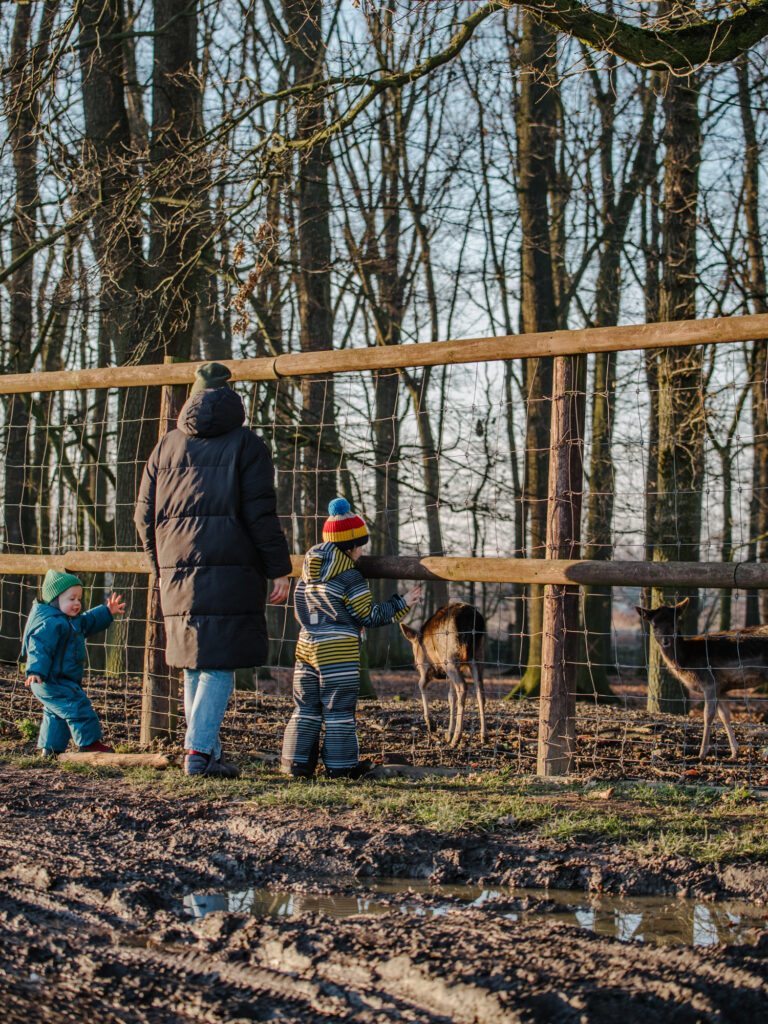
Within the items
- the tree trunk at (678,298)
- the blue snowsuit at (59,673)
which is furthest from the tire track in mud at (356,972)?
the tree trunk at (678,298)

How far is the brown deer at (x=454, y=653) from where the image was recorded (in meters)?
7.89

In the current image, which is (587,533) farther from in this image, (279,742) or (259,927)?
(259,927)

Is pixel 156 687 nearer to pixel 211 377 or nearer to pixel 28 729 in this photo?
pixel 28 729

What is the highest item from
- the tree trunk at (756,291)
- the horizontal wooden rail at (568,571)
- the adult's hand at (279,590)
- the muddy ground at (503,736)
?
the tree trunk at (756,291)

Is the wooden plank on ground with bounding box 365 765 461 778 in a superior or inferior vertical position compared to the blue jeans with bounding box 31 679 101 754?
inferior

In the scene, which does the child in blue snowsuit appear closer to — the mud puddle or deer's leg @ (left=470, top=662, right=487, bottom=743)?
deer's leg @ (left=470, top=662, right=487, bottom=743)

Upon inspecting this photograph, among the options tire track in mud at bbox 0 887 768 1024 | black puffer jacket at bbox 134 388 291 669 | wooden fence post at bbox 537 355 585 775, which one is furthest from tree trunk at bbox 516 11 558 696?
tire track in mud at bbox 0 887 768 1024

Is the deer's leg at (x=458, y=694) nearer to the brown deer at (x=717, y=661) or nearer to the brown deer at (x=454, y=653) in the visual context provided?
the brown deer at (x=454, y=653)

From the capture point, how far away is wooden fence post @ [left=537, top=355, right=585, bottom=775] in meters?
5.89

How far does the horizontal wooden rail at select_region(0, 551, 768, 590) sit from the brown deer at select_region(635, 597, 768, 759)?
190 cm

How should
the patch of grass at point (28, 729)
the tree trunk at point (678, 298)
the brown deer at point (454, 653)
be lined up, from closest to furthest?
the patch of grass at point (28, 729), the brown deer at point (454, 653), the tree trunk at point (678, 298)

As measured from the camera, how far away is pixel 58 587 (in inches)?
267

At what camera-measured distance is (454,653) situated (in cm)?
818

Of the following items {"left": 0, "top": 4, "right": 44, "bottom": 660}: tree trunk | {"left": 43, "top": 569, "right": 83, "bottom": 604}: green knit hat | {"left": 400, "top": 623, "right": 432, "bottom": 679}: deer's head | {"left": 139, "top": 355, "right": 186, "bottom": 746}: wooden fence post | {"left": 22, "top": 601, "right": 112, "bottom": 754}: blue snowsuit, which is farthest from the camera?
{"left": 0, "top": 4, "right": 44, "bottom": 660}: tree trunk
